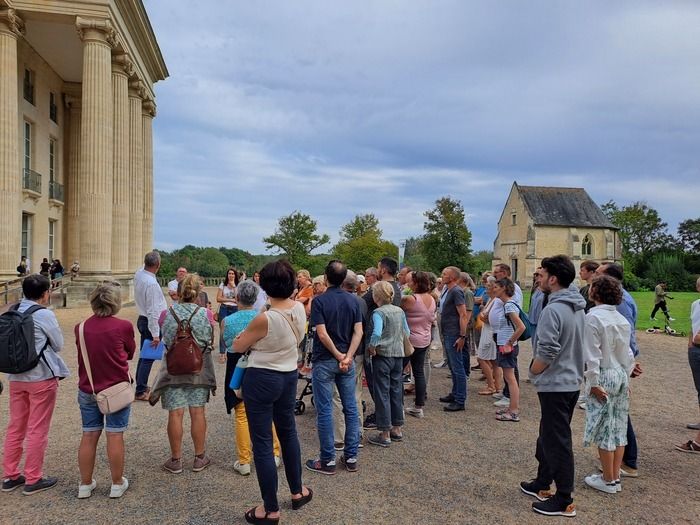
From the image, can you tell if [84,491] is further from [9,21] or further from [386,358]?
[9,21]

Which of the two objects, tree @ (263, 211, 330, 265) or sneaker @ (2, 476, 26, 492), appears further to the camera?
tree @ (263, 211, 330, 265)

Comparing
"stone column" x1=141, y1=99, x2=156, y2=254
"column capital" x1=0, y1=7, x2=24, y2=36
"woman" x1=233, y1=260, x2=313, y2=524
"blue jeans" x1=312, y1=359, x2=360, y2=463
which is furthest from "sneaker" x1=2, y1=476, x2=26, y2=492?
"stone column" x1=141, y1=99, x2=156, y2=254

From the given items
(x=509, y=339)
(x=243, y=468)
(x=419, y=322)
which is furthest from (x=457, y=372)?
(x=243, y=468)

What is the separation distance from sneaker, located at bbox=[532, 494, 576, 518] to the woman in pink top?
→ 2606mm

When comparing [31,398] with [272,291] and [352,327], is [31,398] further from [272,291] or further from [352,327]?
[352,327]

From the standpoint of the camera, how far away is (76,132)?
2697 cm

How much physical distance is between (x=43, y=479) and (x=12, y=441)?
0.43 meters

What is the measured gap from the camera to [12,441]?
13.0 feet

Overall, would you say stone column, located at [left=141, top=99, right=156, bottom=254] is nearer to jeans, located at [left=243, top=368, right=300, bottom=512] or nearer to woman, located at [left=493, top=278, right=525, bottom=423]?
woman, located at [left=493, top=278, right=525, bottom=423]

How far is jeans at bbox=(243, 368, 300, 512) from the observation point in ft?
10.9

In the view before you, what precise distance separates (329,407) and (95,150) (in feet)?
66.9

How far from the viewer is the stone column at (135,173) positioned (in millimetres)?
25656

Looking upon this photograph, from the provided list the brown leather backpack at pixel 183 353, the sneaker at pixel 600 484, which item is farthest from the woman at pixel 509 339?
the brown leather backpack at pixel 183 353

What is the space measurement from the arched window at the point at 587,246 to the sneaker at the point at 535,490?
62563mm
